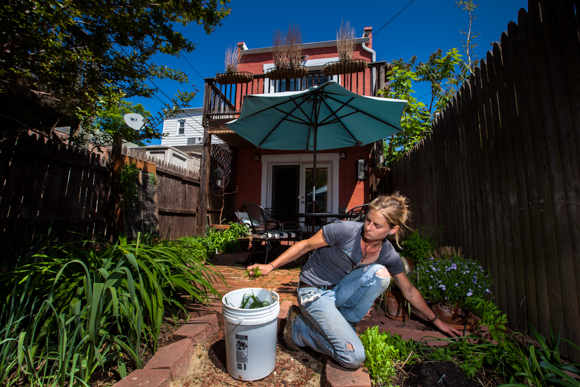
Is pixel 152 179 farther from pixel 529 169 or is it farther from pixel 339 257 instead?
pixel 529 169

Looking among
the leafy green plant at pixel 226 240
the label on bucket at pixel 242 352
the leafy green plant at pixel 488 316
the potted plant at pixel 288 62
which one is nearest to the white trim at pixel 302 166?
the leafy green plant at pixel 226 240

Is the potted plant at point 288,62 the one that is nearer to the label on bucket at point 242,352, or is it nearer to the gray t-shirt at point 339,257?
the gray t-shirt at point 339,257

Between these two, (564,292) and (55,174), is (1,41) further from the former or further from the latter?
(564,292)

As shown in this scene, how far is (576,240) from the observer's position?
149cm

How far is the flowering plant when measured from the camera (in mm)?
1917

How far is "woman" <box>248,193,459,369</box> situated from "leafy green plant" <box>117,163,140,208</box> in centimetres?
365

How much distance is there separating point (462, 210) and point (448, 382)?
1.70 m

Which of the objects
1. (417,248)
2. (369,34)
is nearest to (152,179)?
(417,248)

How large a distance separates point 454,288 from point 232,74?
21.1 ft

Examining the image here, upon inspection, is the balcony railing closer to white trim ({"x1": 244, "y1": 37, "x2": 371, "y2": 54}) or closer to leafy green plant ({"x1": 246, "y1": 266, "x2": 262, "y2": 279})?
white trim ({"x1": 244, "y1": 37, "x2": 371, "y2": 54})

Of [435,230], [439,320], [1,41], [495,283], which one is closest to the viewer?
[439,320]

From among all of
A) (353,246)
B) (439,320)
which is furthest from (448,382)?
(353,246)

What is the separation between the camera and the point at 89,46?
304 cm

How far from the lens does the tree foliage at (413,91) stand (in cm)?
539
